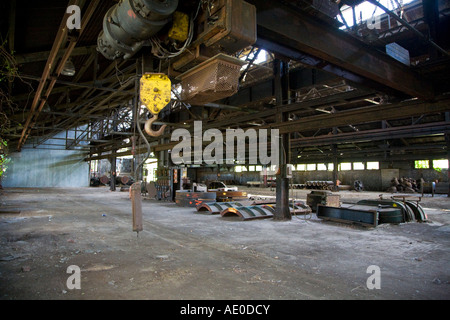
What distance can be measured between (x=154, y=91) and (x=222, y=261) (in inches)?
115

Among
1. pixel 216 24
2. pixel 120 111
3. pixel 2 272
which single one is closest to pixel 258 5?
pixel 216 24

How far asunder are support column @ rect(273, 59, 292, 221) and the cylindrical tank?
5686 mm

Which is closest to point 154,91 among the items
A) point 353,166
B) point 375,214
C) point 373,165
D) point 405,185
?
point 375,214

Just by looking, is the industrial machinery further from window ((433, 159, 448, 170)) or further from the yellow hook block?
window ((433, 159, 448, 170))

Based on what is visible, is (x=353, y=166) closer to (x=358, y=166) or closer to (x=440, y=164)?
(x=358, y=166)

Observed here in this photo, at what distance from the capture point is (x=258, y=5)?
311cm

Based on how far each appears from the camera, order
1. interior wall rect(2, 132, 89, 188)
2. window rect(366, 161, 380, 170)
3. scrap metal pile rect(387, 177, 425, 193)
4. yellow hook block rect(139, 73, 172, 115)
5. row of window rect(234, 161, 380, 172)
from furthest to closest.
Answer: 1. interior wall rect(2, 132, 89, 188)
2. row of window rect(234, 161, 380, 172)
3. window rect(366, 161, 380, 170)
4. scrap metal pile rect(387, 177, 425, 193)
5. yellow hook block rect(139, 73, 172, 115)

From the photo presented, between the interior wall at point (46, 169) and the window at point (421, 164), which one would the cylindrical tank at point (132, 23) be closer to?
the window at point (421, 164)

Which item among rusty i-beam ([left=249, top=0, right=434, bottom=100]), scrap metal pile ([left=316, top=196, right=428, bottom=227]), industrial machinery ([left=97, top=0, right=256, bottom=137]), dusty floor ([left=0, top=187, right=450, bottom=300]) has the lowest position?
dusty floor ([left=0, top=187, right=450, bottom=300])

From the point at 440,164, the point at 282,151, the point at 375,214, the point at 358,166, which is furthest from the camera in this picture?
the point at 358,166

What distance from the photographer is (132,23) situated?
2.71 meters

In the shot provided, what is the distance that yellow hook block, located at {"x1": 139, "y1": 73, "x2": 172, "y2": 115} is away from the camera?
2723 millimetres

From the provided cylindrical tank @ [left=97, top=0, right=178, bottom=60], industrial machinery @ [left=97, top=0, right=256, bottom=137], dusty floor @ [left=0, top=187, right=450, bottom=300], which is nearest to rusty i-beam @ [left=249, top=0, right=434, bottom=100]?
industrial machinery @ [left=97, top=0, right=256, bottom=137]

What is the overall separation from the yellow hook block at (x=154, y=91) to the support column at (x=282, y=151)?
5821 millimetres
